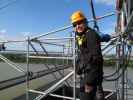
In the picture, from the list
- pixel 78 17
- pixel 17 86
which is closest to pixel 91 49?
pixel 78 17

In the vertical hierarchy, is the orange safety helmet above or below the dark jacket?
above

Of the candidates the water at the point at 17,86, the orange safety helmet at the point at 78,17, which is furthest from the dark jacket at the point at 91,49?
the water at the point at 17,86

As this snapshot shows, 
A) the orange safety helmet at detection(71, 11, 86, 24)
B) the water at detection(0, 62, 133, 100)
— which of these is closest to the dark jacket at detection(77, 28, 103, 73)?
the orange safety helmet at detection(71, 11, 86, 24)

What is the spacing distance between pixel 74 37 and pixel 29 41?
144 centimetres

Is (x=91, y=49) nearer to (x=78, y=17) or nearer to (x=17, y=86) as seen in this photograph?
(x=78, y=17)

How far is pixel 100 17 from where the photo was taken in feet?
17.4

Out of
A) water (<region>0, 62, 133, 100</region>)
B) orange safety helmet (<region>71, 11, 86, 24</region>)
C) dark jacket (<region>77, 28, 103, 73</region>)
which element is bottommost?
water (<region>0, 62, 133, 100</region>)

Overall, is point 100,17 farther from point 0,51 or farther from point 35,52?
point 0,51

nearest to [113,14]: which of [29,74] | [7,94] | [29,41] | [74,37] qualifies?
[74,37]

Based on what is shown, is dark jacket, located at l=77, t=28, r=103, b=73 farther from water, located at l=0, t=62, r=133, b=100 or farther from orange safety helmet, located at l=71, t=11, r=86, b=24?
water, located at l=0, t=62, r=133, b=100

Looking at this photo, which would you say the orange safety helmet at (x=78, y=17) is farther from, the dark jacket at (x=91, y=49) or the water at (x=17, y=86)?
the water at (x=17, y=86)

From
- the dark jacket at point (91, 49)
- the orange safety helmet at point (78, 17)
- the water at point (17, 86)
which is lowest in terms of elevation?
the water at point (17, 86)

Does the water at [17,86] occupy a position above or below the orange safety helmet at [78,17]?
below

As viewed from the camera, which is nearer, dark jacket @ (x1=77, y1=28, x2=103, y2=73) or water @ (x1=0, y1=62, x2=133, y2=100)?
dark jacket @ (x1=77, y1=28, x2=103, y2=73)
